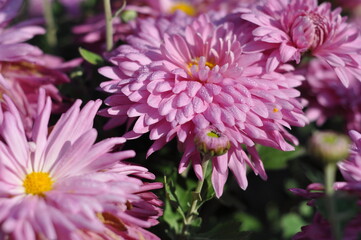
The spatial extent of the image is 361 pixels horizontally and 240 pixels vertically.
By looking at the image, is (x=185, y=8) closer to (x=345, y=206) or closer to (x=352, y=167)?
(x=352, y=167)

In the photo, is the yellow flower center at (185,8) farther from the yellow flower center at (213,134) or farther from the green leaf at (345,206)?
the green leaf at (345,206)

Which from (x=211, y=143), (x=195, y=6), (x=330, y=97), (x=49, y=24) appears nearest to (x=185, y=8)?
(x=195, y=6)

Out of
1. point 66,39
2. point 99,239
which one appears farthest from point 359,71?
point 66,39

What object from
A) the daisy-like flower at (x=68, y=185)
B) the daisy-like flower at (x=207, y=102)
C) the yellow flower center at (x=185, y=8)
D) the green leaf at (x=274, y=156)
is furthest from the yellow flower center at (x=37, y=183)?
the yellow flower center at (x=185, y=8)

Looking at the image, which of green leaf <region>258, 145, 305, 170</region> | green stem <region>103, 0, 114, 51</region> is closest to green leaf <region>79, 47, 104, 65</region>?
green stem <region>103, 0, 114, 51</region>

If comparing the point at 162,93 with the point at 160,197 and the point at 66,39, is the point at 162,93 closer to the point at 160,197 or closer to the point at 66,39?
the point at 160,197
